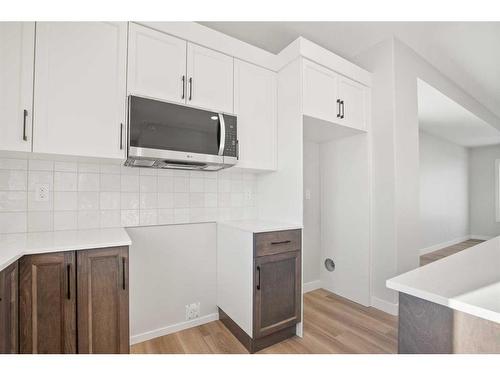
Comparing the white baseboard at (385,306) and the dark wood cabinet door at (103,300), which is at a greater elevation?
the dark wood cabinet door at (103,300)

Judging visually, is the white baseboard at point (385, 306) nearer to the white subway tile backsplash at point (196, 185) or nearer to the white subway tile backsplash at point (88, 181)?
the white subway tile backsplash at point (196, 185)

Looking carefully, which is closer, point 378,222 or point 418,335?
point 418,335

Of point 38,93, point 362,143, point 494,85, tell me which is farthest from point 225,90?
point 494,85

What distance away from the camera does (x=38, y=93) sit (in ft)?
4.32

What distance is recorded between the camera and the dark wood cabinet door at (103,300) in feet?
4.05

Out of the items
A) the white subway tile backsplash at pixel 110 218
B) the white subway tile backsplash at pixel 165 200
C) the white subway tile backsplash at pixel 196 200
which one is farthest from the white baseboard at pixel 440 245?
the white subway tile backsplash at pixel 110 218

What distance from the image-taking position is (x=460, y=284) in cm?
83

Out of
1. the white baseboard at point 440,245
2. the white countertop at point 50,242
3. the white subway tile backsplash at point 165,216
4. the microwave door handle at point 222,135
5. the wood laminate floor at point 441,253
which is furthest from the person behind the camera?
the white baseboard at point 440,245

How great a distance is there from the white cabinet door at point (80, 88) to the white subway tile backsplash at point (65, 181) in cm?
32

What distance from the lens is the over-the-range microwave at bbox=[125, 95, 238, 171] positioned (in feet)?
4.98

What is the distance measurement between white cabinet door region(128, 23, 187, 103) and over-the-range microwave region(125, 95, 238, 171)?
10 cm

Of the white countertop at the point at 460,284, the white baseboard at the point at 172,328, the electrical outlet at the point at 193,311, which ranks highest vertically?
the white countertop at the point at 460,284

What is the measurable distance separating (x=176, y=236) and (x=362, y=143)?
1980 mm
